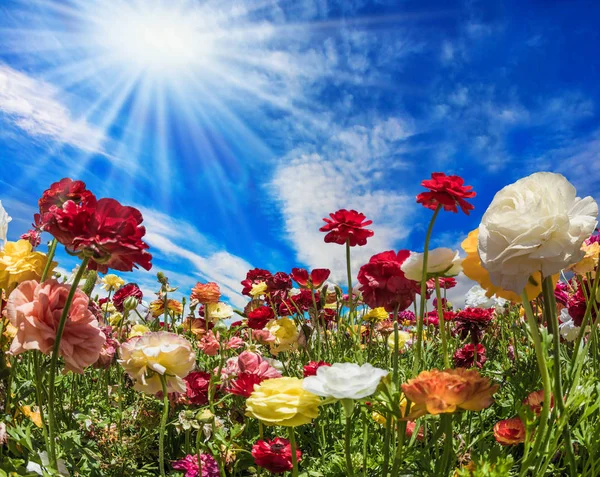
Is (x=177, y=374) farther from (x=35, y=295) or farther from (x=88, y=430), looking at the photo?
(x=88, y=430)

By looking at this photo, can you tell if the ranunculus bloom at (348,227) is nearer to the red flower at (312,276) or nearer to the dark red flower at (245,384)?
the red flower at (312,276)

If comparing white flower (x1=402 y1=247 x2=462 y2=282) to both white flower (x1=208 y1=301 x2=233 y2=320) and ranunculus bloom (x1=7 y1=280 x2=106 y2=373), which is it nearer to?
ranunculus bloom (x1=7 y1=280 x2=106 y2=373)

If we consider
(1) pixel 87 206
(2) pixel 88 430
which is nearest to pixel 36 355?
(1) pixel 87 206

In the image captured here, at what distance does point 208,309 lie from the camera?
3275 mm

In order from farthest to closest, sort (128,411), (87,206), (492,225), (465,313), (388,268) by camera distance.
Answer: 1. (465,313)
2. (128,411)
3. (388,268)
4. (87,206)
5. (492,225)

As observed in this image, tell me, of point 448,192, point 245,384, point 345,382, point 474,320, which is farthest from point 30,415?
point 474,320

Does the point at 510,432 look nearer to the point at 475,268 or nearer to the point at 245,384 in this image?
the point at 475,268

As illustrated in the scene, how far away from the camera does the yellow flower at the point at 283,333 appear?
2672 millimetres

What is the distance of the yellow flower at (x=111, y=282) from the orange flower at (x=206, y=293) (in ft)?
4.21

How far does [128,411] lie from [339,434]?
115 centimetres

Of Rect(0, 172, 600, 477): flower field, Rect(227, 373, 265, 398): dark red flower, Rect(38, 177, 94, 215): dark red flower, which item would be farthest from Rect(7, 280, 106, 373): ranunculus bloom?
Rect(227, 373, 265, 398): dark red flower

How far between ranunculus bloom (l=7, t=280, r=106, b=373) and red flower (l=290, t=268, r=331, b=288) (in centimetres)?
147

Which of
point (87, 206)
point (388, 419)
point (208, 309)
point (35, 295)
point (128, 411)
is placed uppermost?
point (208, 309)

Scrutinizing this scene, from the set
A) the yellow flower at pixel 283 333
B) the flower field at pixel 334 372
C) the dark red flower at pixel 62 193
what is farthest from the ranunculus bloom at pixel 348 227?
the dark red flower at pixel 62 193
